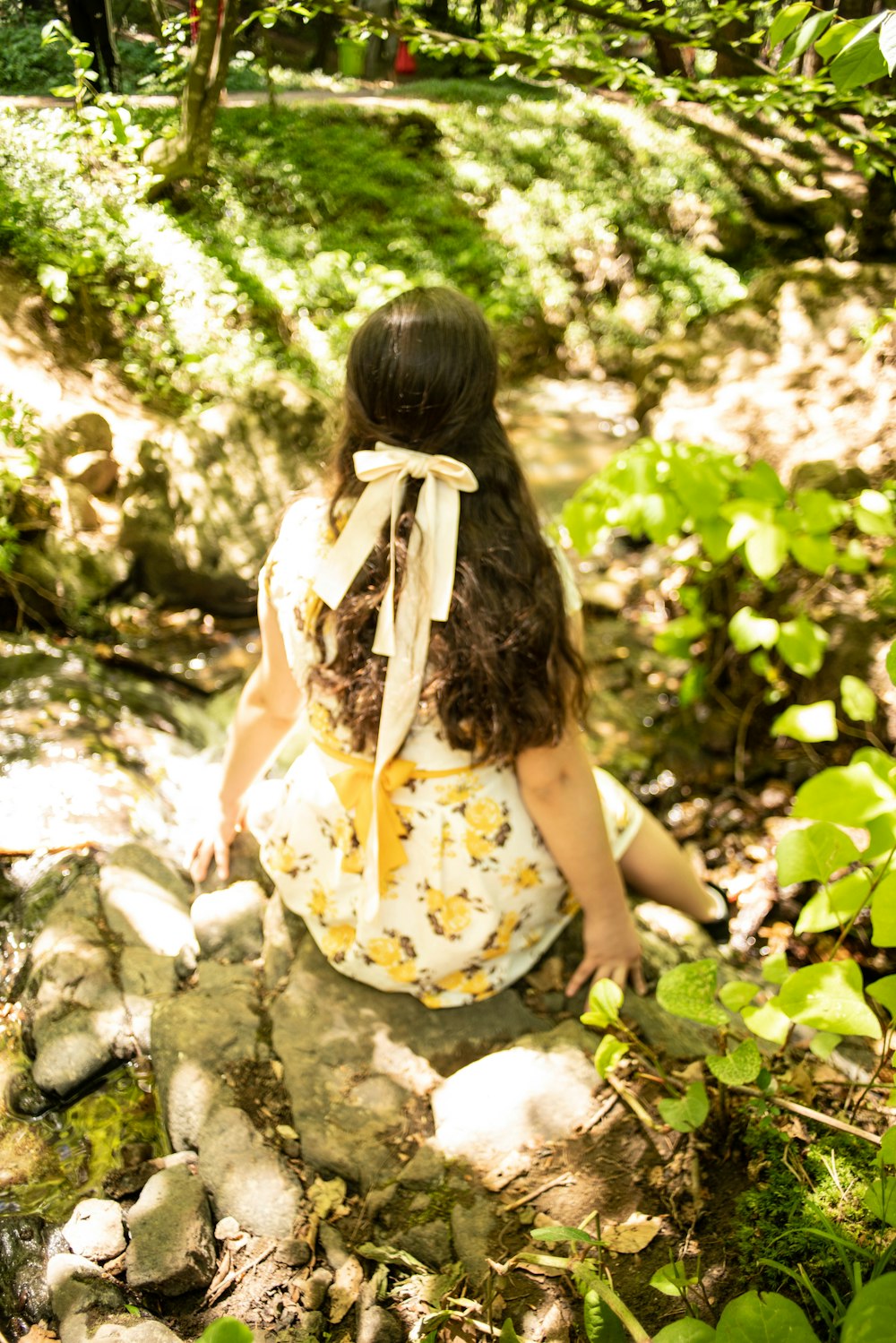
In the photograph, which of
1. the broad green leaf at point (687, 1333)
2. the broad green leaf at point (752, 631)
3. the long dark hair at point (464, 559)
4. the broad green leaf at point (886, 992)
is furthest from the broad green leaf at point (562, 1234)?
the broad green leaf at point (752, 631)

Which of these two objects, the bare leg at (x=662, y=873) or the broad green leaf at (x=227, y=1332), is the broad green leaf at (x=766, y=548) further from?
the broad green leaf at (x=227, y=1332)

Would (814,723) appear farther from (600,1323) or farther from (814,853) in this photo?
(600,1323)

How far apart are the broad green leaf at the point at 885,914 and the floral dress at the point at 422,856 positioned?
2.77 ft

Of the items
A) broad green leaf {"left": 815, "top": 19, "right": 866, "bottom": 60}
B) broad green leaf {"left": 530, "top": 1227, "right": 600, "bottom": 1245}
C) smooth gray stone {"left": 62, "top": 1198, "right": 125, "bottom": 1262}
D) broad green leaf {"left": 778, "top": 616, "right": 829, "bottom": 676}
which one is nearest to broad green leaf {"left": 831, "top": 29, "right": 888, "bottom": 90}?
broad green leaf {"left": 815, "top": 19, "right": 866, "bottom": 60}

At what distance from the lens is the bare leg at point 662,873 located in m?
2.37

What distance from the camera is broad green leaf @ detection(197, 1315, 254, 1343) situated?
99 centimetres

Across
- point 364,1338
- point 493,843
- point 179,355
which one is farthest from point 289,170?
point 364,1338

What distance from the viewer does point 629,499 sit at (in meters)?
2.61

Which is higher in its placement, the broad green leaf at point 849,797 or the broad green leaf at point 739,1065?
the broad green leaf at point 849,797

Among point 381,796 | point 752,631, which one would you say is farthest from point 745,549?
point 381,796

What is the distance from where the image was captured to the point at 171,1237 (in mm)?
1513

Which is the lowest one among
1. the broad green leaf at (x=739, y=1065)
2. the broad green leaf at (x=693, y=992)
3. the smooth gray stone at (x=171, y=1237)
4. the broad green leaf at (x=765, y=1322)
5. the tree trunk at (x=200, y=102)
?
the smooth gray stone at (x=171, y=1237)

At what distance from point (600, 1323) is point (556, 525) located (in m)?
2.19

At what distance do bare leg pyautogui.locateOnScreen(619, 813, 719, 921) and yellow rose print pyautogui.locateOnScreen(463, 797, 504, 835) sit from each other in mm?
590
